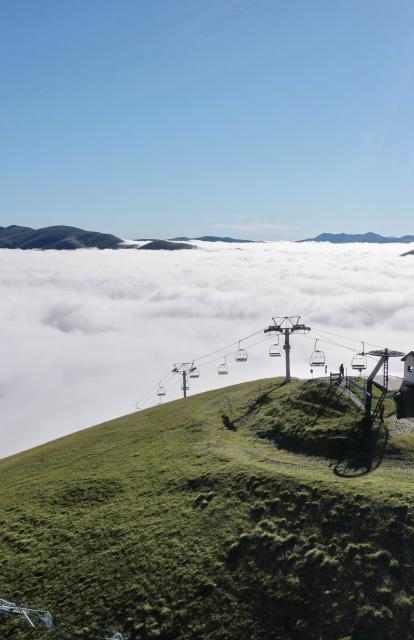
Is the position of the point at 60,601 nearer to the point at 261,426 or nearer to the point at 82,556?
the point at 82,556

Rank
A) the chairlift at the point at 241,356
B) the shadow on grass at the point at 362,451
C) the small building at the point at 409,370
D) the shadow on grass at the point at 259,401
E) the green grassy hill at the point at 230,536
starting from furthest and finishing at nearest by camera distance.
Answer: the chairlift at the point at 241,356, the shadow on grass at the point at 259,401, the small building at the point at 409,370, the shadow on grass at the point at 362,451, the green grassy hill at the point at 230,536

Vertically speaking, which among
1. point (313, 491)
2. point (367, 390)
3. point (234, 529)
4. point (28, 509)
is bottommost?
point (28, 509)

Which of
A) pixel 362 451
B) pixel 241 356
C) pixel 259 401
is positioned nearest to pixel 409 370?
pixel 362 451

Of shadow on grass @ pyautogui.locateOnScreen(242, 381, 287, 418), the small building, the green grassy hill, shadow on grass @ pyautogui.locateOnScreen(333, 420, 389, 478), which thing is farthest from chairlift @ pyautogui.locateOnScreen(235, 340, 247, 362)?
shadow on grass @ pyautogui.locateOnScreen(333, 420, 389, 478)

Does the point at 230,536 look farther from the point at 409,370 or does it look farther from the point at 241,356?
the point at 241,356

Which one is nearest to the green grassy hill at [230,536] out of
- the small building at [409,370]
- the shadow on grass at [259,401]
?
the shadow on grass at [259,401]

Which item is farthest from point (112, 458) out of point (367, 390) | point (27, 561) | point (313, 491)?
point (367, 390)

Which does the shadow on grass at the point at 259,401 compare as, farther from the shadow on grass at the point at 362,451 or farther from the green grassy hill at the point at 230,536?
the shadow on grass at the point at 362,451
